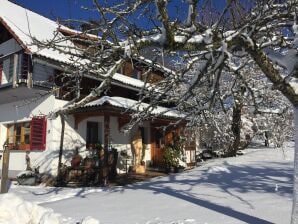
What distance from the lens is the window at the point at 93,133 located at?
52.2 ft

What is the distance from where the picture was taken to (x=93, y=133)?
16.2 meters

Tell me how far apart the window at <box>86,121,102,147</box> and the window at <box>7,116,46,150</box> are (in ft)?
6.39

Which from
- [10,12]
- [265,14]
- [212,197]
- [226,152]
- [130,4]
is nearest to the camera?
[265,14]

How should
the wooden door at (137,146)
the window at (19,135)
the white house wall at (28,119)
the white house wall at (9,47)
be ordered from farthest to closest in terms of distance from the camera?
the wooden door at (137,146) < the window at (19,135) < the white house wall at (9,47) < the white house wall at (28,119)

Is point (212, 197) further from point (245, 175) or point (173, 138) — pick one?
point (173, 138)

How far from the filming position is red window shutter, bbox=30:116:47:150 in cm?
1472

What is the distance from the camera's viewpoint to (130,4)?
6176 millimetres

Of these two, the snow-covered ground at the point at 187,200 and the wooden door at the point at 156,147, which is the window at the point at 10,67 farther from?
the wooden door at the point at 156,147

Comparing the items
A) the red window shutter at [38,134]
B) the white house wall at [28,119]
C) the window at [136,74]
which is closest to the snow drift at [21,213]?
the white house wall at [28,119]

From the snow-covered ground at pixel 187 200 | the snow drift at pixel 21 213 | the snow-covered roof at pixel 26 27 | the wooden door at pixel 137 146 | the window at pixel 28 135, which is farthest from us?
the wooden door at pixel 137 146

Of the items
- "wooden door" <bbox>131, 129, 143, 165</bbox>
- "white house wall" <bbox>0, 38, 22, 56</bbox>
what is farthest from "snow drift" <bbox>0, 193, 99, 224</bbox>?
"wooden door" <bbox>131, 129, 143, 165</bbox>

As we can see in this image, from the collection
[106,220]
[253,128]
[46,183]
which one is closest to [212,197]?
[106,220]

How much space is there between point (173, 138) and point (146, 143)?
1473 millimetres

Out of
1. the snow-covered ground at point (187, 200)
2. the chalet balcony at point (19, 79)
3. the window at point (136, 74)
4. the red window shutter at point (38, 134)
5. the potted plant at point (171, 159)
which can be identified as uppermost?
the window at point (136, 74)
